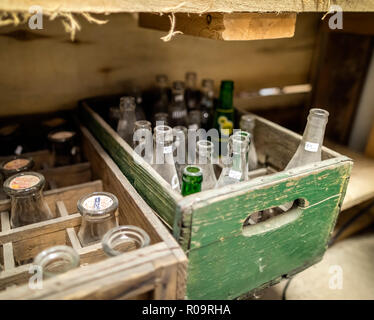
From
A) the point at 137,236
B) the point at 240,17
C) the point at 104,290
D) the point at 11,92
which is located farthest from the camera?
the point at 11,92

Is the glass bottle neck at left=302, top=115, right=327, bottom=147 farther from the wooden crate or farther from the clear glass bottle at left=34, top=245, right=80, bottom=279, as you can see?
the clear glass bottle at left=34, top=245, right=80, bottom=279

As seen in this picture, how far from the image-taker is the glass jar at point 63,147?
3.14 ft

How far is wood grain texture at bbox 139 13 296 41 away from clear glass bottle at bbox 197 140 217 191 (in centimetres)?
22

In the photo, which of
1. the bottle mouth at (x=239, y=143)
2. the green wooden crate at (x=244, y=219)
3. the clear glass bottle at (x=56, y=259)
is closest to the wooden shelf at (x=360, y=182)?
the green wooden crate at (x=244, y=219)

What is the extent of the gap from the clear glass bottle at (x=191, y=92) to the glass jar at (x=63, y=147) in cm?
45

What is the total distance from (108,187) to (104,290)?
37cm

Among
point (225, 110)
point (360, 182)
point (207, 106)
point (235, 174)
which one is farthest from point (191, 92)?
point (360, 182)

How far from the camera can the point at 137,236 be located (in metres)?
0.56

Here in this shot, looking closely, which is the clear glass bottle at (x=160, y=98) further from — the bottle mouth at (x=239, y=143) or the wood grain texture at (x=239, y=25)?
the bottle mouth at (x=239, y=143)

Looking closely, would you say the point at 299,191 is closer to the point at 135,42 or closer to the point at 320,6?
the point at 320,6

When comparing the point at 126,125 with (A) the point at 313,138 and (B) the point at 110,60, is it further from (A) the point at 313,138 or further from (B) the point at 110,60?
(A) the point at 313,138

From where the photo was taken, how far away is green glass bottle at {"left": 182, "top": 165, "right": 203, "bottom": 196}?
0.62 metres

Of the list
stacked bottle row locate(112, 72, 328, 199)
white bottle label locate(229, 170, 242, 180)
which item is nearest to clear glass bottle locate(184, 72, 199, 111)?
stacked bottle row locate(112, 72, 328, 199)
